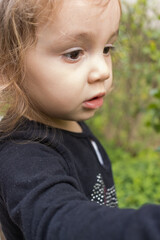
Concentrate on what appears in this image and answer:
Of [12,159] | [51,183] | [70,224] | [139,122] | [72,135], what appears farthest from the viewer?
[139,122]

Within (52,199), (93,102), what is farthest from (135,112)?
(52,199)

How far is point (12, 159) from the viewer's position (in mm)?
1014

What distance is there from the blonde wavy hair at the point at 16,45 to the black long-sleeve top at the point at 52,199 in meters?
0.07

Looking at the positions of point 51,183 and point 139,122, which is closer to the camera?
point 51,183

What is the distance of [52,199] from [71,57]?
1.60ft

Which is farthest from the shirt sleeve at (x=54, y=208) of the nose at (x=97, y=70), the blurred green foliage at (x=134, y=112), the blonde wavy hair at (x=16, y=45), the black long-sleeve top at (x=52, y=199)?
the blurred green foliage at (x=134, y=112)

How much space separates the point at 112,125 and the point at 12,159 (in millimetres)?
4966

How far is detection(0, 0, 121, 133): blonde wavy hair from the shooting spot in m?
1.06

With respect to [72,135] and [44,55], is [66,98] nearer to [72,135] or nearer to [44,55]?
[44,55]

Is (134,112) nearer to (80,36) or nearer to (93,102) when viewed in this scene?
(93,102)

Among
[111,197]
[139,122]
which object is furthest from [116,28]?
[139,122]

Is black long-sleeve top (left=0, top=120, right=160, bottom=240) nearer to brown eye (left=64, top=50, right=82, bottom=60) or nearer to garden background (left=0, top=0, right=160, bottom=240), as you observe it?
brown eye (left=64, top=50, right=82, bottom=60)

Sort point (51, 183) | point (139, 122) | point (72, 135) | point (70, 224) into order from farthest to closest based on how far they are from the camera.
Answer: point (139, 122) < point (72, 135) < point (51, 183) < point (70, 224)

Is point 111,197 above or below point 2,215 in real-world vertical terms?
below
